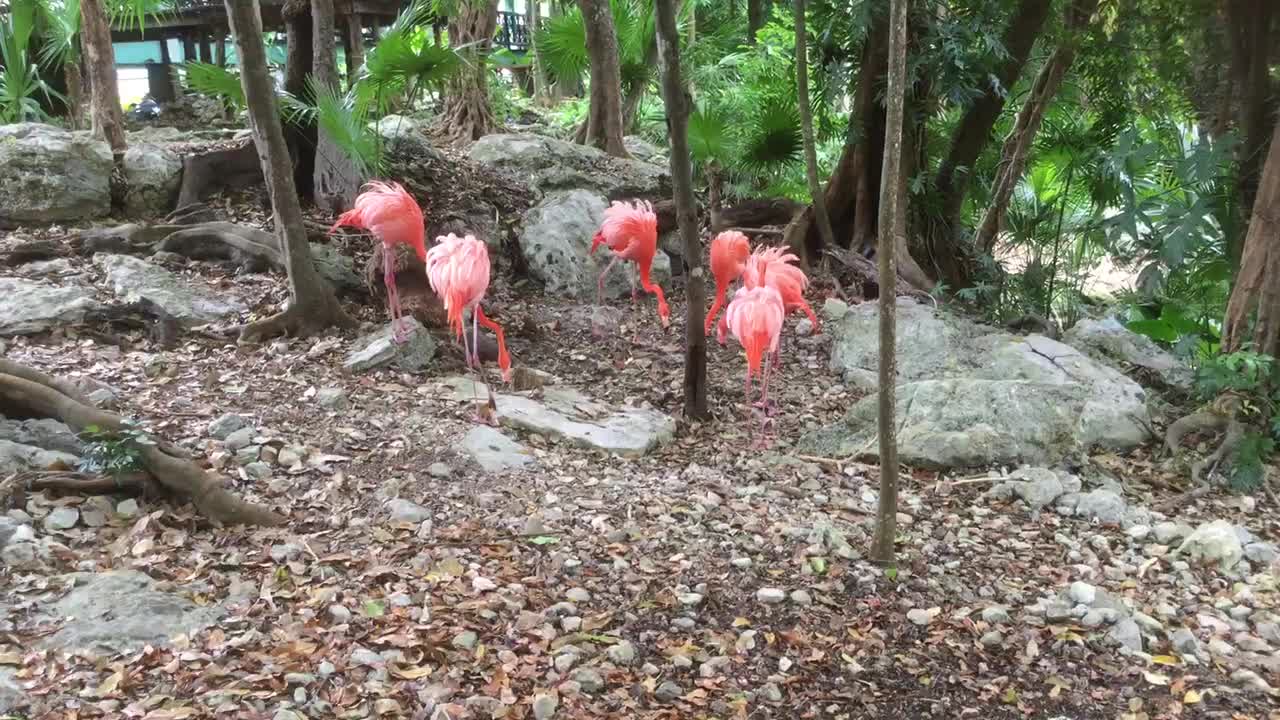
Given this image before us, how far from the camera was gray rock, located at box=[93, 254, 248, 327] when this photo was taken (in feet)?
15.3

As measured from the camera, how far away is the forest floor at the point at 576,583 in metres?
2.35

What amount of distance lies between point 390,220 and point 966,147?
3.95 meters

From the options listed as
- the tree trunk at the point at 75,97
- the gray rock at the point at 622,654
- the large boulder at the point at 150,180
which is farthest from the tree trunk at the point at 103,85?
the gray rock at the point at 622,654

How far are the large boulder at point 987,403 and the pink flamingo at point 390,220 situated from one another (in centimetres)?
196

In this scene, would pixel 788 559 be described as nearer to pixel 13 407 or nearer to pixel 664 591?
pixel 664 591

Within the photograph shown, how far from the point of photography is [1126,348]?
567cm

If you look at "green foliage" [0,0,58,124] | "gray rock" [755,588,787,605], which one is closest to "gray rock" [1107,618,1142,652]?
"gray rock" [755,588,787,605]

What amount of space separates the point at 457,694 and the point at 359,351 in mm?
2366

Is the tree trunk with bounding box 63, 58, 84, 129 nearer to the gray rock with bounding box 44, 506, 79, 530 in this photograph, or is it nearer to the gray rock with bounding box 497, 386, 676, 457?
the gray rock with bounding box 497, 386, 676, 457

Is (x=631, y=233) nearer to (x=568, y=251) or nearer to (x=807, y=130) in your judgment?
(x=568, y=251)

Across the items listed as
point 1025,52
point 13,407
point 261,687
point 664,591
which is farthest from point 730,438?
point 1025,52

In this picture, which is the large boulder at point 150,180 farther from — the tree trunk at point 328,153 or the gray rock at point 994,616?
the gray rock at point 994,616

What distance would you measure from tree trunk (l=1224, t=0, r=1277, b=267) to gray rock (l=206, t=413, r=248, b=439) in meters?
4.83

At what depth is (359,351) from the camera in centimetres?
437
